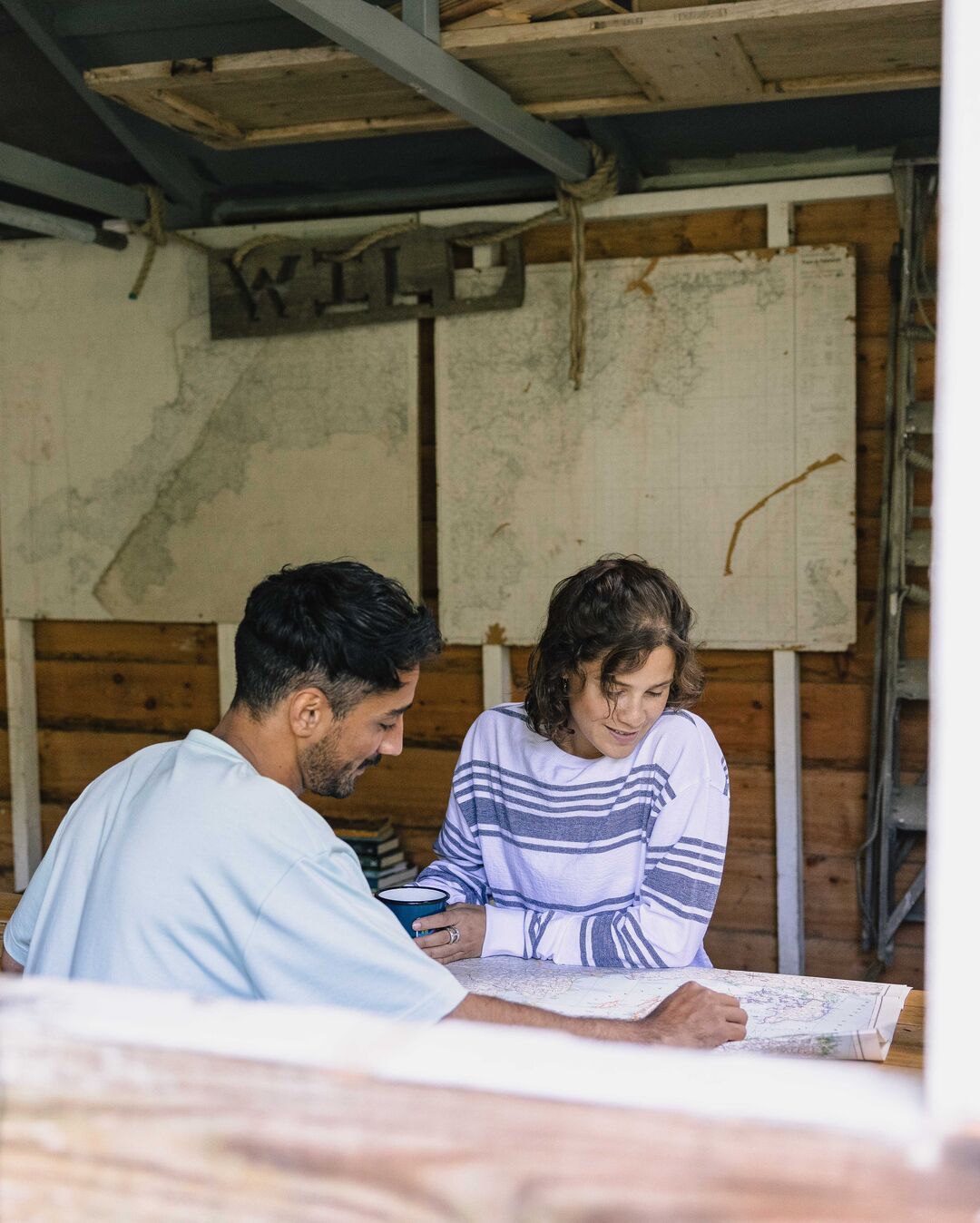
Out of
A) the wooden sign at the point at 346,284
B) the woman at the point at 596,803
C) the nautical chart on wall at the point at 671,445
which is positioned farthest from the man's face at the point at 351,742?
the wooden sign at the point at 346,284

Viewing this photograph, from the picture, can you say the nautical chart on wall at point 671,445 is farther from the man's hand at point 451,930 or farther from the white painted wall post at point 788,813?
the man's hand at point 451,930

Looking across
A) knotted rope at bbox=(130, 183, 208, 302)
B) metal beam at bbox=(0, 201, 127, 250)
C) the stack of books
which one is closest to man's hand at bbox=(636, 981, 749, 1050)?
the stack of books

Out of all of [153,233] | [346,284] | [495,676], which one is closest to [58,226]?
[153,233]

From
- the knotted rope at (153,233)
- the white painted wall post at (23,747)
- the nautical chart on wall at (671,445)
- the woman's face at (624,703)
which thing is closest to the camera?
the woman's face at (624,703)

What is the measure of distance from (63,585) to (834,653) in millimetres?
2296

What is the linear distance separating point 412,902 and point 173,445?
2326 millimetres

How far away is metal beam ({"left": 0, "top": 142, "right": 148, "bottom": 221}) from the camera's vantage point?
3.19 m

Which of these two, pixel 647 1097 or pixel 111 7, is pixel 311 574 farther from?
pixel 111 7

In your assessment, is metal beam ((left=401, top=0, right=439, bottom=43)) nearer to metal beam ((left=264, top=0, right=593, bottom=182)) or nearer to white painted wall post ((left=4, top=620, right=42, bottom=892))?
metal beam ((left=264, top=0, right=593, bottom=182))

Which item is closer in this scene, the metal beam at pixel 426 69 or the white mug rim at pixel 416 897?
the white mug rim at pixel 416 897

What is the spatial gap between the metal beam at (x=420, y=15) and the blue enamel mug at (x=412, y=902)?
1.58 meters

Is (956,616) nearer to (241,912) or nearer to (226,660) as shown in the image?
(241,912)

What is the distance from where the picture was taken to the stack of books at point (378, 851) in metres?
3.65

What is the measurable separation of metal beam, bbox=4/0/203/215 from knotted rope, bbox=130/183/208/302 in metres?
0.04
